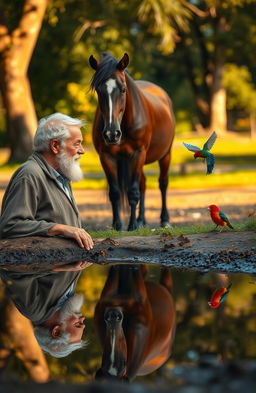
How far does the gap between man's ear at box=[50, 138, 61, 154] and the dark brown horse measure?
222 cm

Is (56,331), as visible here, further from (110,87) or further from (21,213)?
(110,87)

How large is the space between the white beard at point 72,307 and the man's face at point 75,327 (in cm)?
5

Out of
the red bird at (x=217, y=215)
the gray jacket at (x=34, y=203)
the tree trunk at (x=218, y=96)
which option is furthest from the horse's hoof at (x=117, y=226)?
the tree trunk at (x=218, y=96)

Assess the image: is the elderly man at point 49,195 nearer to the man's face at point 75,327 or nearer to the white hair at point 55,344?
the man's face at point 75,327

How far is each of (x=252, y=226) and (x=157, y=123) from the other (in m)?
4.19

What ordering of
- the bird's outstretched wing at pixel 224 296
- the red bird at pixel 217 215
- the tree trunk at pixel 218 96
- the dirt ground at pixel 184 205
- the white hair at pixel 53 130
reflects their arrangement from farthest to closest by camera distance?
the tree trunk at pixel 218 96, the dirt ground at pixel 184 205, the red bird at pixel 217 215, the white hair at pixel 53 130, the bird's outstretched wing at pixel 224 296

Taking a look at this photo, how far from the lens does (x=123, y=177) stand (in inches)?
446

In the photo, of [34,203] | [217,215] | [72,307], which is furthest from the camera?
[217,215]

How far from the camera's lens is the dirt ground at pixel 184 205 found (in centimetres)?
1405

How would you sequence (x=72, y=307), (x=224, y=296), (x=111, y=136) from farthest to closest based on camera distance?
(x=111, y=136), (x=224, y=296), (x=72, y=307)

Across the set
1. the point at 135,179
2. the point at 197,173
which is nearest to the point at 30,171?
the point at 135,179

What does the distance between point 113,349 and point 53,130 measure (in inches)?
136

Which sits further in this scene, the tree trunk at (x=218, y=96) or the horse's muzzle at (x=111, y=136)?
the tree trunk at (x=218, y=96)

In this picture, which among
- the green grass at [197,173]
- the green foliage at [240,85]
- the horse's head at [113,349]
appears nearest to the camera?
the horse's head at [113,349]
